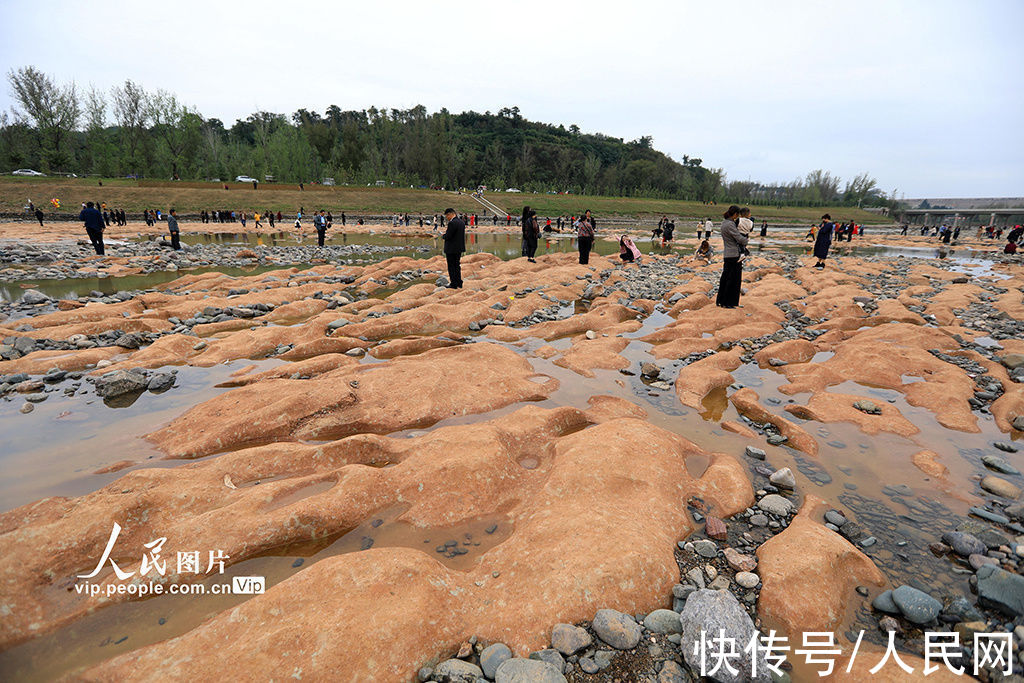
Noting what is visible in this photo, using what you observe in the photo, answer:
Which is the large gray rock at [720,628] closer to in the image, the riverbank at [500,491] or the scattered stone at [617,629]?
the riverbank at [500,491]

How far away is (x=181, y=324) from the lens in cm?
1152

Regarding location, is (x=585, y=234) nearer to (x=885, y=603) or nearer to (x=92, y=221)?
(x=885, y=603)

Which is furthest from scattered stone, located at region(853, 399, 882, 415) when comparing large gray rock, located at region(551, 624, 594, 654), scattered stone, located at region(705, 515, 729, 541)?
large gray rock, located at region(551, 624, 594, 654)

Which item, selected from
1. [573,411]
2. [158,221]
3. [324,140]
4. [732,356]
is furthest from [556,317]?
[324,140]

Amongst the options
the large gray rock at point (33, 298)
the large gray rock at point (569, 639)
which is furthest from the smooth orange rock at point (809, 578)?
the large gray rock at point (33, 298)

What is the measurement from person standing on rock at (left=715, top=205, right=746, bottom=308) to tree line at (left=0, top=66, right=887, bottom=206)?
89.2 meters

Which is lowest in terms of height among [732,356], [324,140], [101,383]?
[101,383]

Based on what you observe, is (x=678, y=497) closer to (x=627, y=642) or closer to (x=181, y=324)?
(x=627, y=642)

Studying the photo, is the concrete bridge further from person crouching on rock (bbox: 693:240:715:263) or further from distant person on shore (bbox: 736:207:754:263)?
distant person on shore (bbox: 736:207:754:263)

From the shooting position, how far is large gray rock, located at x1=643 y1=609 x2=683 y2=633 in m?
3.28

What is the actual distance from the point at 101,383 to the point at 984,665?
1195 centimetres

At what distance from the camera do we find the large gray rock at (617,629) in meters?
3.14

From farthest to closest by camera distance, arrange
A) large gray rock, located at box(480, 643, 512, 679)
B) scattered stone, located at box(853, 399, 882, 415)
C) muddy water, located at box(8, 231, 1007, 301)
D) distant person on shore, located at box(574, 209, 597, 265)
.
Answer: distant person on shore, located at box(574, 209, 597, 265) → muddy water, located at box(8, 231, 1007, 301) → scattered stone, located at box(853, 399, 882, 415) → large gray rock, located at box(480, 643, 512, 679)

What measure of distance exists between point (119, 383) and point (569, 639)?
8907mm
